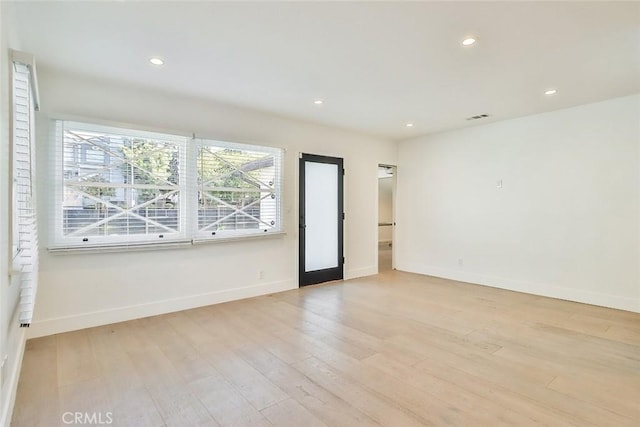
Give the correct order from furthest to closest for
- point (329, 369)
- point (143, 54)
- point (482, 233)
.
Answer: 1. point (482, 233)
2. point (143, 54)
3. point (329, 369)

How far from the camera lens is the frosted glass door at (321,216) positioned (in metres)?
5.41

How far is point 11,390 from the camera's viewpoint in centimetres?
206

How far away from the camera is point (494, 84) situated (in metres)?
3.64

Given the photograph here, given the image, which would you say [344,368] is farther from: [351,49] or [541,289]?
[541,289]

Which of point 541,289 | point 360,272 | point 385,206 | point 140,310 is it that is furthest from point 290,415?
point 385,206

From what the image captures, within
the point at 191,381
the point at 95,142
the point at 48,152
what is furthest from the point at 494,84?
the point at 48,152

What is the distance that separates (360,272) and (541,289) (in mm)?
2855

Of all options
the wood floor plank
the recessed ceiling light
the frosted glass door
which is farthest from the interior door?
the wood floor plank

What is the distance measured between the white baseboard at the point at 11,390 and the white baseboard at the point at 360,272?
172 inches

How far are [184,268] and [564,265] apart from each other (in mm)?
5244

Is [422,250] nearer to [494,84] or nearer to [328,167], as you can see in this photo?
[328,167]

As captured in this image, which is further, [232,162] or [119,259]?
[232,162]

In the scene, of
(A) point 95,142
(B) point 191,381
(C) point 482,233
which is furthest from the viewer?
(C) point 482,233

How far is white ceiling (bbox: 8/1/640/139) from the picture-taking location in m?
2.30
